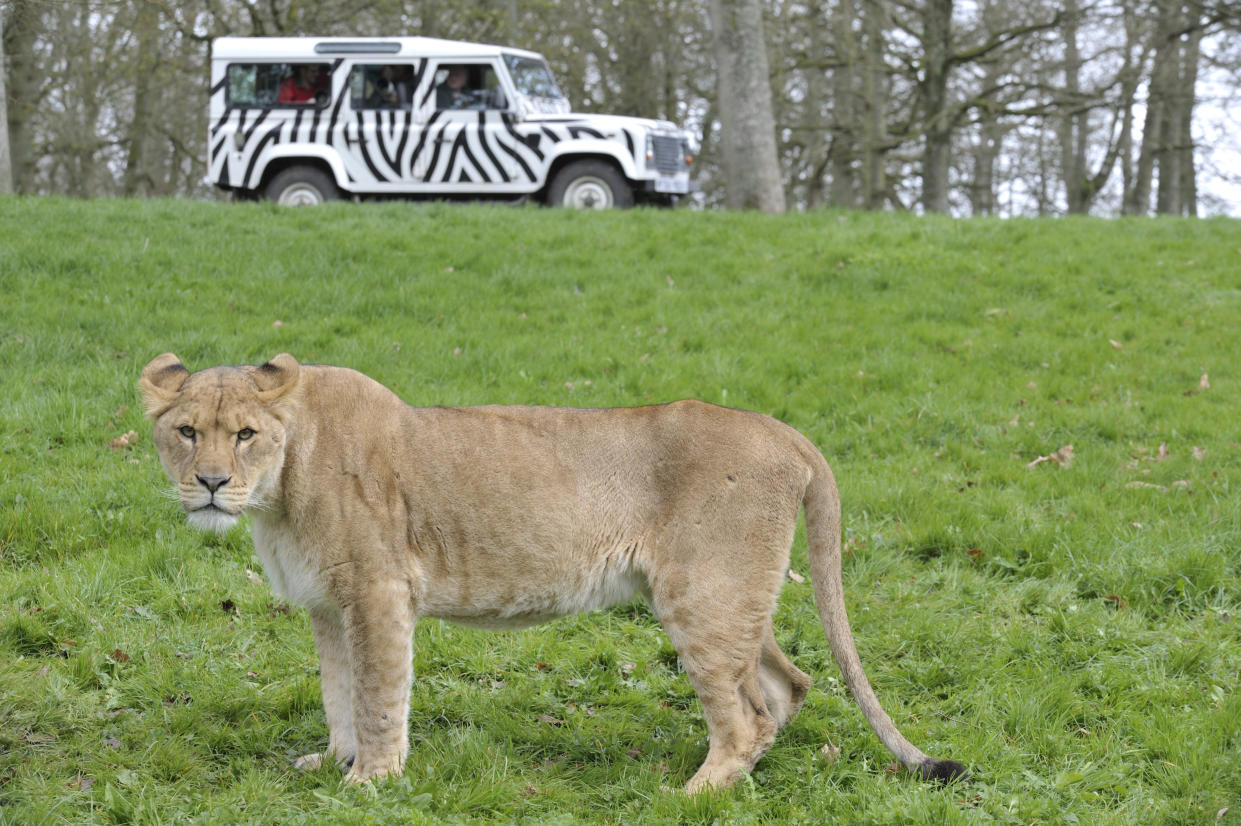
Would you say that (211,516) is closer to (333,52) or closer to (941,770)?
(941,770)

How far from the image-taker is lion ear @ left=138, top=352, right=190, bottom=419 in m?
3.72

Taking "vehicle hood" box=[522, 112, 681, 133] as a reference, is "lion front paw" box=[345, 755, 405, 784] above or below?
below

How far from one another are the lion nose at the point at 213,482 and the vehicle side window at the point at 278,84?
13582mm

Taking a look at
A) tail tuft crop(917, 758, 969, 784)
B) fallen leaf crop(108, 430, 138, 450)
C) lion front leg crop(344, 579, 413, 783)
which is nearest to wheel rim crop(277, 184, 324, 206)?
fallen leaf crop(108, 430, 138, 450)

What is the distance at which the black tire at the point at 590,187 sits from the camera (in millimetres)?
15375

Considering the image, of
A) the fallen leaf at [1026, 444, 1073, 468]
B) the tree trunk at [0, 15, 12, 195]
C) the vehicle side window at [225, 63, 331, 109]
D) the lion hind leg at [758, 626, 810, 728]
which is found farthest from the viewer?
the vehicle side window at [225, 63, 331, 109]

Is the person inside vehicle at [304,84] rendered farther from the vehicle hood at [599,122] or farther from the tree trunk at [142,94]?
the tree trunk at [142,94]

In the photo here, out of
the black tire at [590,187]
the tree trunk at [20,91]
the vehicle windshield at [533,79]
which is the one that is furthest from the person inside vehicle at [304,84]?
the tree trunk at [20,91]

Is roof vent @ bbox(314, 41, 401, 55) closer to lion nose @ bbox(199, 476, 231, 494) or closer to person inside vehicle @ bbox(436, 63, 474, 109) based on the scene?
person inside vehicle @ bbox(436, 63, 474, 109)

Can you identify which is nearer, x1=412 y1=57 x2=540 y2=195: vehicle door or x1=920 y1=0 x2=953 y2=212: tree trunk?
x1=412 y1=57 x2=540 y2=195: vehicle door

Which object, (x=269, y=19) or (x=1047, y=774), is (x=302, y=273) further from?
(x=269, y=19)

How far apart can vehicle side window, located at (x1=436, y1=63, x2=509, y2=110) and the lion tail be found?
12767 mm

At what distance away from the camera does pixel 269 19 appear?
23094mm

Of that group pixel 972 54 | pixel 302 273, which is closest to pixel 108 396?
pixel 302 273
